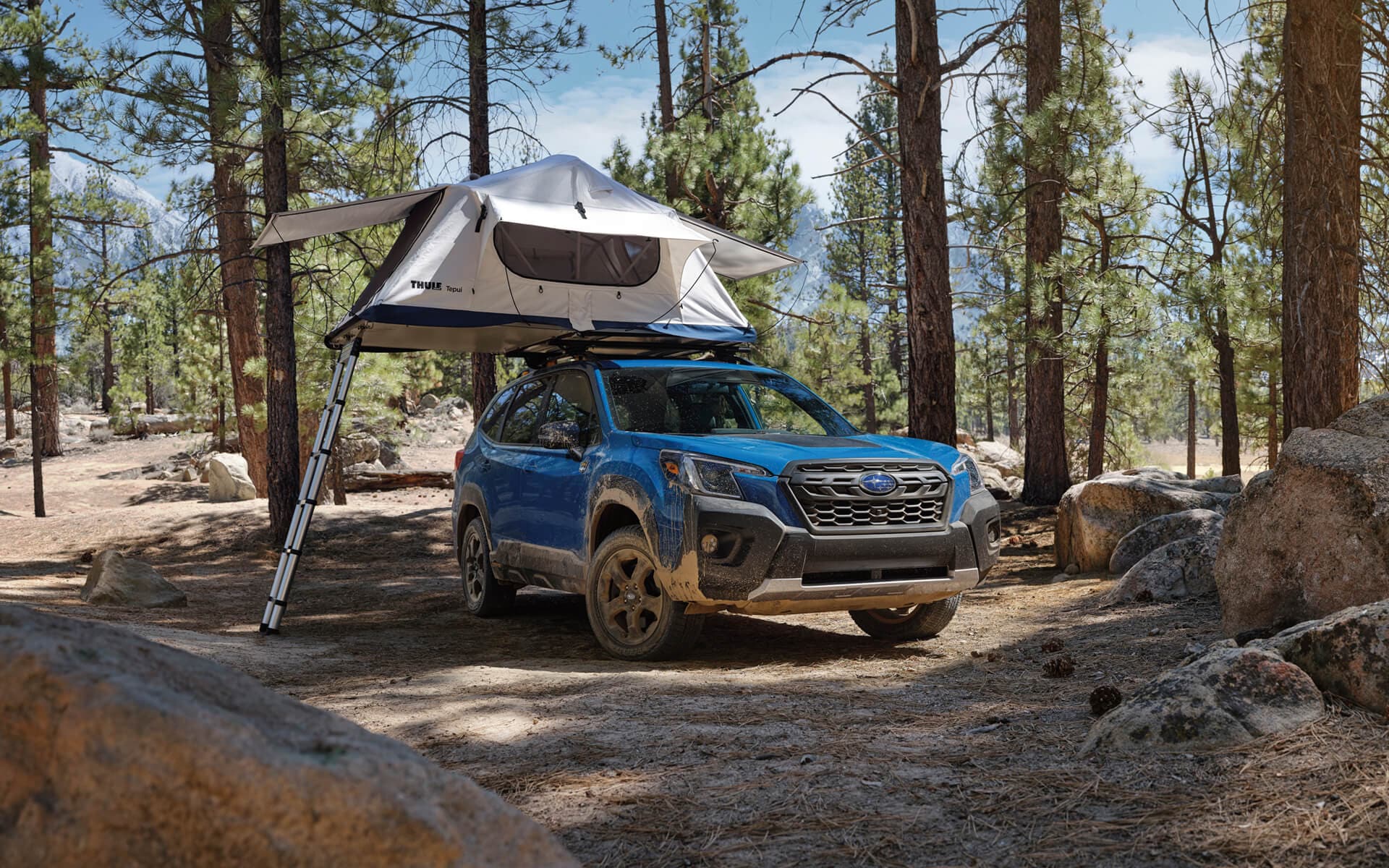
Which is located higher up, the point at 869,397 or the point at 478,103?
the point at 478,103

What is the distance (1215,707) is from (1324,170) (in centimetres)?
464

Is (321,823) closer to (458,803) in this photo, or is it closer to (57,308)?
(458,803)

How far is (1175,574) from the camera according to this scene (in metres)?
7.60

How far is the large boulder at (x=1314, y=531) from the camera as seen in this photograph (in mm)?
5273

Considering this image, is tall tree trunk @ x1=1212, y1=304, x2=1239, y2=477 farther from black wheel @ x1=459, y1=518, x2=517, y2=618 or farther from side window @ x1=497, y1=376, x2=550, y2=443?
black wheel @ x1=459, y1=518, x2=517, y2=618

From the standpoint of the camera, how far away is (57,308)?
18.8m

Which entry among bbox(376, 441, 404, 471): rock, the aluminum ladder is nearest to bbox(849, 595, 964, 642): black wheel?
the aluminum ladder

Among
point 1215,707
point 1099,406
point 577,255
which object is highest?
point 577,255

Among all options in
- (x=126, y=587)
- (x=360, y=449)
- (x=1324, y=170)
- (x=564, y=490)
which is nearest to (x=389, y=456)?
(x=360, y=449)

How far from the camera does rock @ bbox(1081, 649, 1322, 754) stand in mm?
3581

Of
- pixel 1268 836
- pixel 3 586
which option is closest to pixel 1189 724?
pixel 1268 836

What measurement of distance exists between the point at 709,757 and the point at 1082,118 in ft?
35.5

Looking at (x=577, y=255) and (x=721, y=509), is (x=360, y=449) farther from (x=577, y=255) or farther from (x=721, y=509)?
(x=721, y=509)

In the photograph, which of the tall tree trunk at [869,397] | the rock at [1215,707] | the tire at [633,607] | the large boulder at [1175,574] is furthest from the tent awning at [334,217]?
the tall tree trunk at [869,397]
